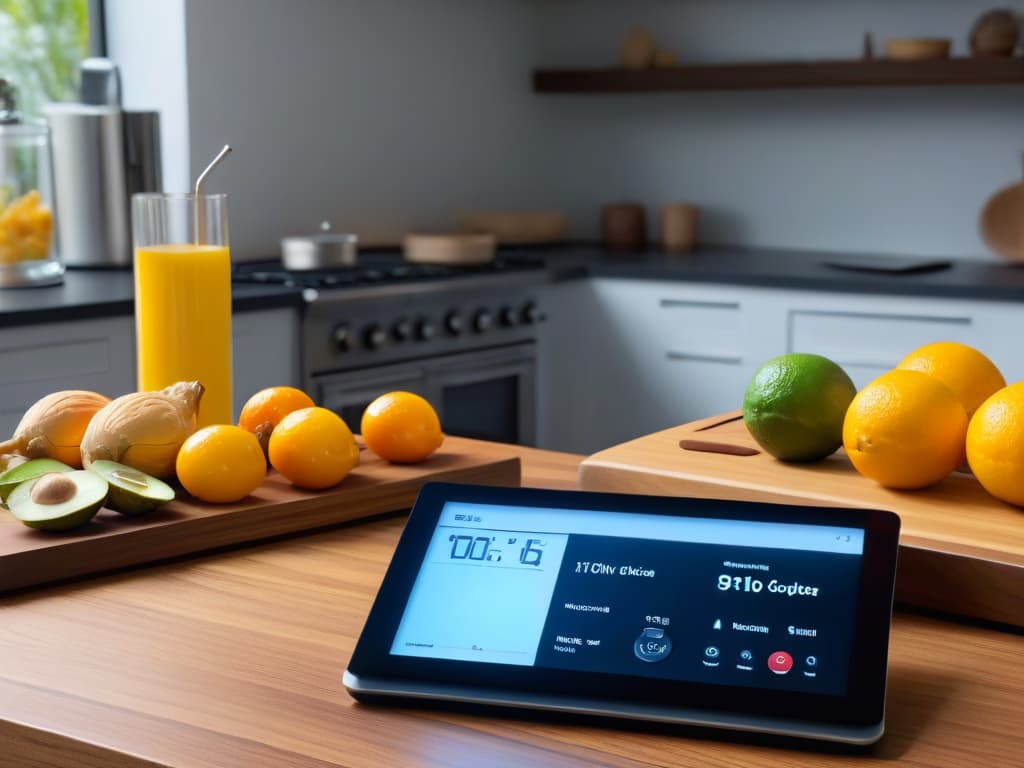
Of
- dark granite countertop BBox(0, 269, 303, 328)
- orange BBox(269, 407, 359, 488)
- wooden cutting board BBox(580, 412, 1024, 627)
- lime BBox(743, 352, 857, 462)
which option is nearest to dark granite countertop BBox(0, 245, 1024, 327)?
dark granite countertop BBox(0, 269, 303, 328)

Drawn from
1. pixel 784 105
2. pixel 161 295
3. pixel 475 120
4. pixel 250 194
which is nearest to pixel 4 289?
pixel 250 194

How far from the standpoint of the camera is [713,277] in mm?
3301

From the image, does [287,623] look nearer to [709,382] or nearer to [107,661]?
[107,661]

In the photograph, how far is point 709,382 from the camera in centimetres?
338

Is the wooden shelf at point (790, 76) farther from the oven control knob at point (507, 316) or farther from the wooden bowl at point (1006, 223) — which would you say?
the oven control knob at point (507, 316)

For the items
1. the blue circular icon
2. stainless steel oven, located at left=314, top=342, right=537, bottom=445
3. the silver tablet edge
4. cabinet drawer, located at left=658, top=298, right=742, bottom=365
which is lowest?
stainless steel oven, located at left=314, top=342, right=537, bottom=445

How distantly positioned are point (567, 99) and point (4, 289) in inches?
89.9

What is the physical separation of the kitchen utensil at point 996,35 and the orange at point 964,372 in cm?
265

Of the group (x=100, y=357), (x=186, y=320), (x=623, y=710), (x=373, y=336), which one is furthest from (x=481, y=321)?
(x=623, y=710)

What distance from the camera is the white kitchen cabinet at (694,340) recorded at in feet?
10.0

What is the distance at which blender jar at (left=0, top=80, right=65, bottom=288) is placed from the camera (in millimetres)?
2604

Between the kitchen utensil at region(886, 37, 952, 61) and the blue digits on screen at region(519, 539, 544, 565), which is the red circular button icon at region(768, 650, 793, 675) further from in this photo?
the kitchen utensil at region(886, 37, 952, 61)

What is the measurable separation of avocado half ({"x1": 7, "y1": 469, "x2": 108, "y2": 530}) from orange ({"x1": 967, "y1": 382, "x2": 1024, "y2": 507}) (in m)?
0.64

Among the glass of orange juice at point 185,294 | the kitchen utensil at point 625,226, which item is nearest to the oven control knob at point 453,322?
the kitchen utensil at point 625,226
